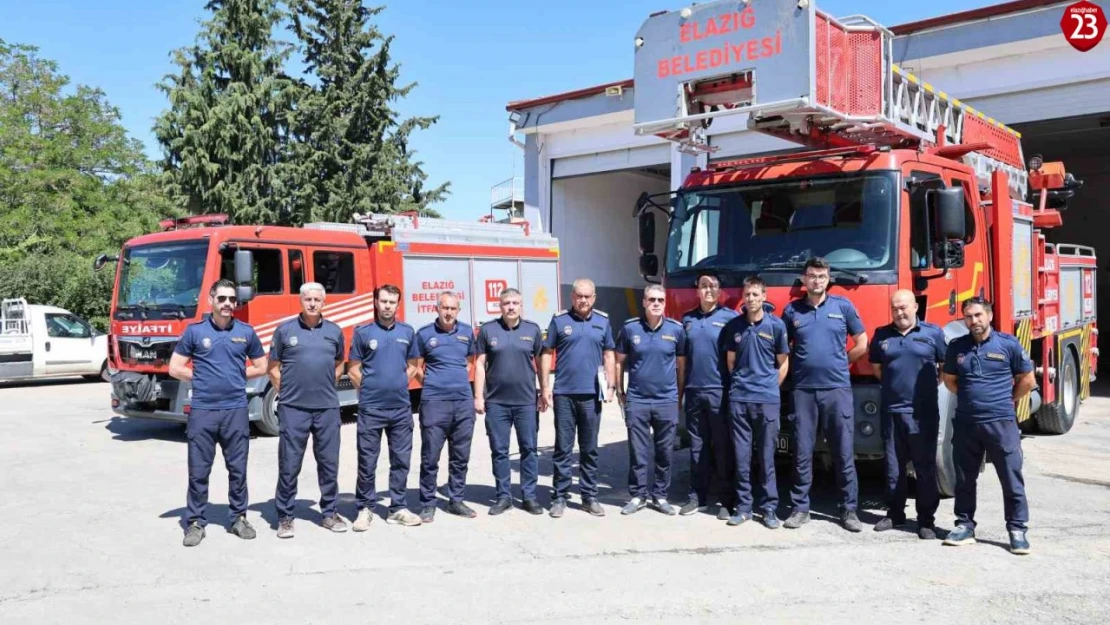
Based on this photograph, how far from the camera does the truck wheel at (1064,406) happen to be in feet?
33.8

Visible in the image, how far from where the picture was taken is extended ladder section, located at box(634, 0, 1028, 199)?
251 inches

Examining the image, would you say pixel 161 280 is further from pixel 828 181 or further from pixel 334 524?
pixel 828 181

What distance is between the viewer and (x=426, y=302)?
40.1 ft

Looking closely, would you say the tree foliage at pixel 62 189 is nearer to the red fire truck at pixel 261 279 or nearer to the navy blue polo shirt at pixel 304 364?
the red fire truck at pixel 261 279

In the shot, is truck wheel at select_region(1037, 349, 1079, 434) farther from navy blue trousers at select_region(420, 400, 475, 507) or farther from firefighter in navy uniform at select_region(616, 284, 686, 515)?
navy blue trousers at select_region(420, 400, 475, 507)

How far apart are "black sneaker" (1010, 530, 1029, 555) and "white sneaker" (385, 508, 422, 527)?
391cm

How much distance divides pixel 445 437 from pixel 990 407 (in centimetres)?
372

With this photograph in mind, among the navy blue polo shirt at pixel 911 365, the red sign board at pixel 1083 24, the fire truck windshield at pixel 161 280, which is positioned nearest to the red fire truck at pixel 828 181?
the navy blue polo shirt at pixel 911 365

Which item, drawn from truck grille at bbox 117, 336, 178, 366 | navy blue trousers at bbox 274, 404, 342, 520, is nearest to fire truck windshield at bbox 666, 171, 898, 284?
navy blue trousers at bbox 274, 404, 342, 520

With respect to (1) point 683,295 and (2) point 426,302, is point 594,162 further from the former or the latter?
(1) point 683,295

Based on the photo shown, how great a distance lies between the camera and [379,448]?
6.62 metres

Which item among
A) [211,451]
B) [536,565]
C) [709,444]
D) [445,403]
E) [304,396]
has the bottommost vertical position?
[536,565]

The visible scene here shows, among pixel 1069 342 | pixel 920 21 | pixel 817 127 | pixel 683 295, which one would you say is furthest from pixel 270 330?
pixel 920 21

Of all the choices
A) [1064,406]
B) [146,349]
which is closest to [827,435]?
[1064,406]
